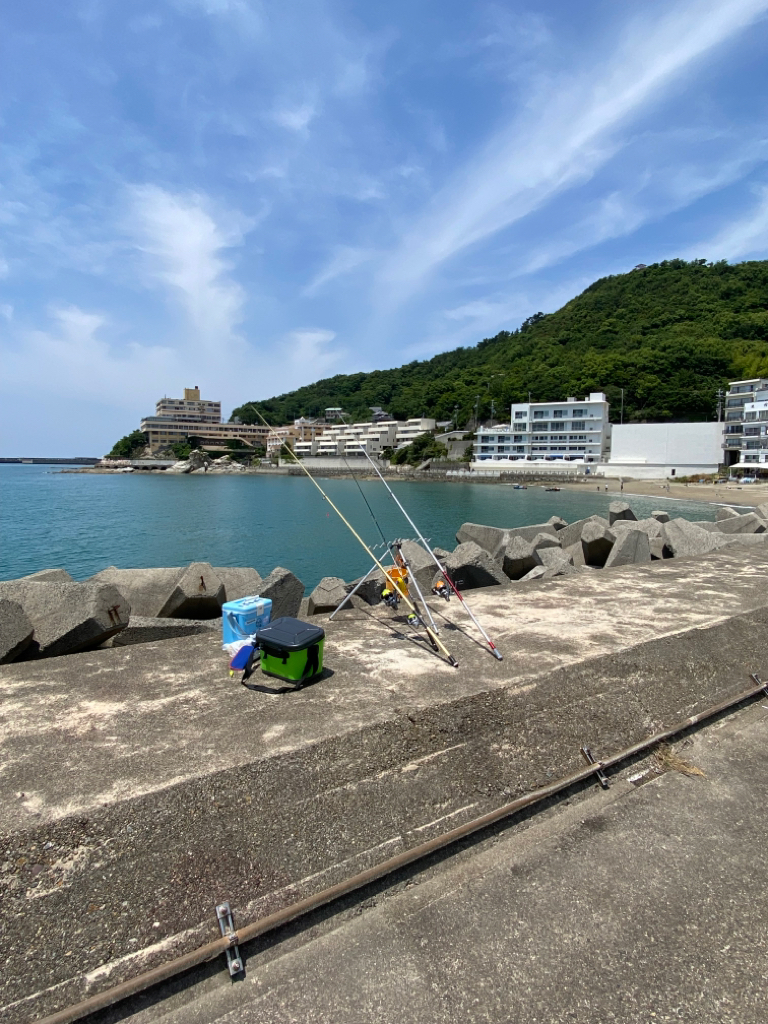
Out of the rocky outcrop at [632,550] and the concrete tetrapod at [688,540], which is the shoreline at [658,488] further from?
the rocky outcrop at [632,550]

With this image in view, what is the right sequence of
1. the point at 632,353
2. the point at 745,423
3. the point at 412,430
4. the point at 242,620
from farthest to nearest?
1. the point at 412,430
2. the point at 632,353
3. the point at 745,423
4. the point at 242,620

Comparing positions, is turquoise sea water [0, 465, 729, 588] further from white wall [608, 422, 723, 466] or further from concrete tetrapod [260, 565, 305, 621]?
white wall [608, 422, 723, 466]

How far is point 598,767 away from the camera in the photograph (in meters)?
3.19

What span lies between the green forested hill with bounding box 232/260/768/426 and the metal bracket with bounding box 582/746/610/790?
110 m

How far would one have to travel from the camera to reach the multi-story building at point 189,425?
153000 millimetres

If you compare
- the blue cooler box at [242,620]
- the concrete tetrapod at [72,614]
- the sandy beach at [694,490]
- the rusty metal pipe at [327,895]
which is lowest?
the sandy beach at [694,490]

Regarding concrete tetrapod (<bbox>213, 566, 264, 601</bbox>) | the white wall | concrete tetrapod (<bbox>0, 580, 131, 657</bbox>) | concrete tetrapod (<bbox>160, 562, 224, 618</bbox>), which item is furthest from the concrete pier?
the white wall

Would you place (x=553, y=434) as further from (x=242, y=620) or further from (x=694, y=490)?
(x=242, y=620)

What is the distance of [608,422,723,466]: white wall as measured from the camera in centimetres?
7775

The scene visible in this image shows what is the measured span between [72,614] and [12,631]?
0.65 metres

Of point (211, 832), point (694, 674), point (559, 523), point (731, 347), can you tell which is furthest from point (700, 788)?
point (731, 347)

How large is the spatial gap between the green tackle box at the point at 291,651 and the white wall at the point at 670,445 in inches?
3412

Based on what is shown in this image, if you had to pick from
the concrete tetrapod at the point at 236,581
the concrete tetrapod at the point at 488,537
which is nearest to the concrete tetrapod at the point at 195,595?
the concrete tetrapod at the point at 236,581

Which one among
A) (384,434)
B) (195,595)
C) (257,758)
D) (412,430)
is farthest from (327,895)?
(384,434)
